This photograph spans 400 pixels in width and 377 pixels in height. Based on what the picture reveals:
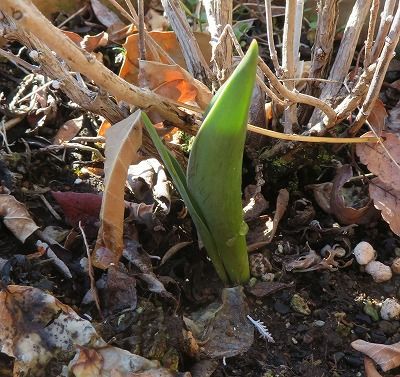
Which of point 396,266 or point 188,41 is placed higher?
point 188,41

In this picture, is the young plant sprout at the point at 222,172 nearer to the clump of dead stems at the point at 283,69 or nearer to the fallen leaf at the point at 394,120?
the clump of dead stems at the point at 283,69

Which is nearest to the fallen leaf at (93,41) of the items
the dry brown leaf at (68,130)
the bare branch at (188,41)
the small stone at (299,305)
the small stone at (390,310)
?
the dry brown leaf at (68,130)

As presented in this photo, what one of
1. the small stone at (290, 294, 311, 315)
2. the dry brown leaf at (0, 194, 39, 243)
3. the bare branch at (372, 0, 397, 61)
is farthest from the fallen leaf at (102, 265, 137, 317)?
the bare branch at (372, 0, 397, 61)

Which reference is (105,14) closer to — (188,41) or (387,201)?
(188,41)

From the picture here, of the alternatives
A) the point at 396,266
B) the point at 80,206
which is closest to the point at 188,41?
the point at 80,206

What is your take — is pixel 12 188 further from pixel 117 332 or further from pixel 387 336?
pixel 387 336
